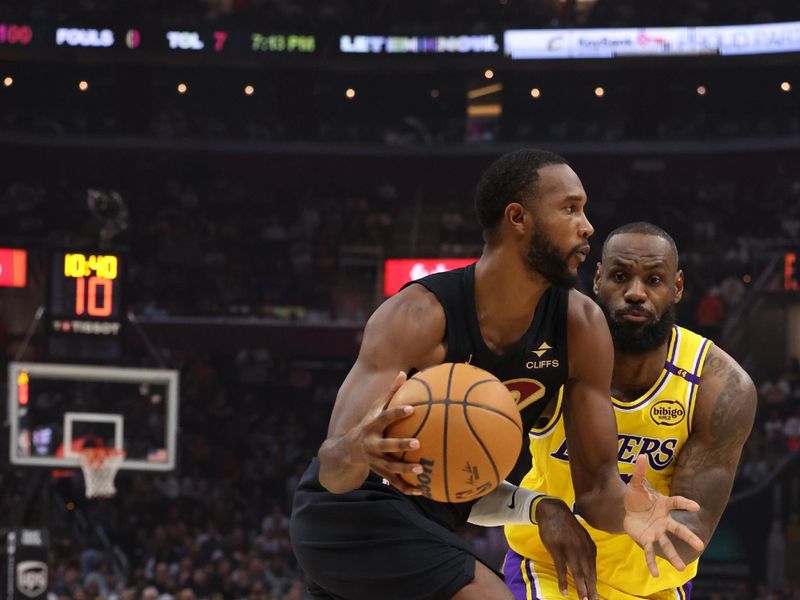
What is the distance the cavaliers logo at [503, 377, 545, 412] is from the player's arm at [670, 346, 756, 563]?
0.81 metres

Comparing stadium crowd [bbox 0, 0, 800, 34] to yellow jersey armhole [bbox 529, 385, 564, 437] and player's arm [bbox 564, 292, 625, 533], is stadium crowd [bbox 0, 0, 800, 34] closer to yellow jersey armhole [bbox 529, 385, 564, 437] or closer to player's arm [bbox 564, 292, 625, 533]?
yellow jersey armhole [bbox 529, 385, 564, 437]

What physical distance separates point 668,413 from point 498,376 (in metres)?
0.97

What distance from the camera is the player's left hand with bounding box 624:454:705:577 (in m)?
4.02

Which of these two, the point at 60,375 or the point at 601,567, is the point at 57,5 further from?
the point at 601,567

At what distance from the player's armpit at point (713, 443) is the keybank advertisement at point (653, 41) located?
19.5 metres

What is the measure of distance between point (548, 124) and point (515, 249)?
20.8m

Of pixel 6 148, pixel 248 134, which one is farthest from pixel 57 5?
pixel 248 134

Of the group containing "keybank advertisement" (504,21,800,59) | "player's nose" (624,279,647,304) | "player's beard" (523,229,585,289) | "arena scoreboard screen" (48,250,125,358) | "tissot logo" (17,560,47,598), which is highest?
"keybank advertisement" (504,21,800,59)

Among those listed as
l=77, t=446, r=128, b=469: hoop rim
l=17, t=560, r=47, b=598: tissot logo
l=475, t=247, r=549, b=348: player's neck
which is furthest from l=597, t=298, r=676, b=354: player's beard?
l=77, t=446, r=128, b=469: hoop rim

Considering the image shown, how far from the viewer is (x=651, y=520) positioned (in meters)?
4.09

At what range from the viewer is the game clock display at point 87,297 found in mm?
14234

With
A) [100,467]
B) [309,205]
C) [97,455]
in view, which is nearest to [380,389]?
[100,467]

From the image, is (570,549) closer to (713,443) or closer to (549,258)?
(713,443)

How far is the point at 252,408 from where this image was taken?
68.6 ft
